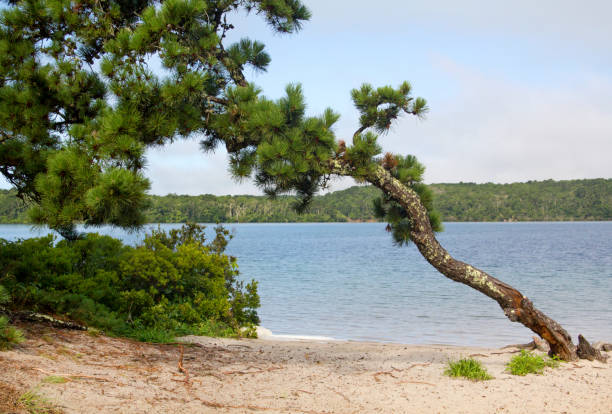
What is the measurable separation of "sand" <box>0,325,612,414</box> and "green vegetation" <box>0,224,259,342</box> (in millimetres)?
692

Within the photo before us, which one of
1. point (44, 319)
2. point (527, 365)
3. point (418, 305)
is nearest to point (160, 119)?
point (44, 319)

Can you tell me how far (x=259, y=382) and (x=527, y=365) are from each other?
3.25m

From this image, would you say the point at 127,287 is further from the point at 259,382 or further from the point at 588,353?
the point at 588,353

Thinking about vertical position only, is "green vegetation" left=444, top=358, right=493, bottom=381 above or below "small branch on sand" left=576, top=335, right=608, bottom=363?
below

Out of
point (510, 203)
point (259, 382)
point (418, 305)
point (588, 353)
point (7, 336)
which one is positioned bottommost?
point (418, 305)

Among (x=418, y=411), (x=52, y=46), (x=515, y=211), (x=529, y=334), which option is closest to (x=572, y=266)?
(x=529, y=334)

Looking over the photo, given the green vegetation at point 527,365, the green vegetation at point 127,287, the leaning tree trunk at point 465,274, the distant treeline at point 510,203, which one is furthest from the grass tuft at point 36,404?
the distant treeline at point 510,203

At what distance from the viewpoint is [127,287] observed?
8.77 m

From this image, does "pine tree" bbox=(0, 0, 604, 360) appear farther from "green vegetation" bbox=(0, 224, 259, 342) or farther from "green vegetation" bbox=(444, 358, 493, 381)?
"green vegetation" bbox=(0, 224, 259, 342)

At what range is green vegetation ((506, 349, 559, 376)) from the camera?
621 centimetres

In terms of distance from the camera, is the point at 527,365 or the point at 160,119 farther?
the point at 527,365

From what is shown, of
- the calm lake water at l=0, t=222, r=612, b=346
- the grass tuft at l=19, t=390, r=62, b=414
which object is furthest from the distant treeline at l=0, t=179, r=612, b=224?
the grass tuft at l=19, t=390, r=62, b=414

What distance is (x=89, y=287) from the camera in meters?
8.01

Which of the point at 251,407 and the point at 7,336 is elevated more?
the point at 7,336
